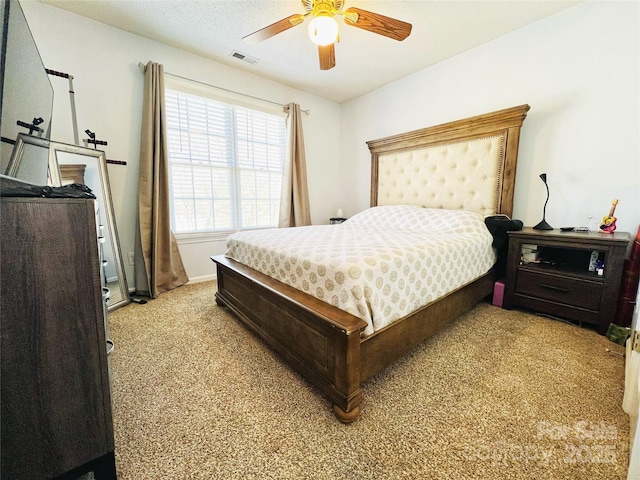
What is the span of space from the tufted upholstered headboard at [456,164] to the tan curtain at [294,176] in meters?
1.03

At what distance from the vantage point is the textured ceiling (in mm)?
2104

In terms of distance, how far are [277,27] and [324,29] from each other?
0.38m

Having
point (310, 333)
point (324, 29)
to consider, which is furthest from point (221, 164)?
point (310, 333)

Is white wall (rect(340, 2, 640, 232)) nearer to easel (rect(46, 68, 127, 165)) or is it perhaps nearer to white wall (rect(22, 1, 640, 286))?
white wall (rect(22, 1, 640, 286))

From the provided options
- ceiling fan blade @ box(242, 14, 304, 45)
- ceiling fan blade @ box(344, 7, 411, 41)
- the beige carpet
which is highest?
ceiling fan blade @ box(242, 14, 304, 45)

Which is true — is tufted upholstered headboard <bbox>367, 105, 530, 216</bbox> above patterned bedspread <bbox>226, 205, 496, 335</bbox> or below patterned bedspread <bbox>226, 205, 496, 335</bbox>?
above

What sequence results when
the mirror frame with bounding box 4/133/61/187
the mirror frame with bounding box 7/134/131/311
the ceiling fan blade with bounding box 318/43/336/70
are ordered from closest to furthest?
the mirror frame with bounding box 4/133/61/187 < the ceiling fan blade with bounding box 318/43/336/70 < the mirror frame with bounding box 7/134/131/311

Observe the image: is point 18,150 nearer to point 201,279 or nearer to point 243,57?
point 201,279

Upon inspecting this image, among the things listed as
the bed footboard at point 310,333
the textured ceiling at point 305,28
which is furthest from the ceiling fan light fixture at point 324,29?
the bed footboard at point 310,333

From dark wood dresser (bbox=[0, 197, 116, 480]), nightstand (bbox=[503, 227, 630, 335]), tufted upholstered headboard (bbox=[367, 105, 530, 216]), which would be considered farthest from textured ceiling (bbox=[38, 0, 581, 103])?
dark wood dresser (bbox=[0, 197, 116, 480])

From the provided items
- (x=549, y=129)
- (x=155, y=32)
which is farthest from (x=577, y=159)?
(x=155, y=32)

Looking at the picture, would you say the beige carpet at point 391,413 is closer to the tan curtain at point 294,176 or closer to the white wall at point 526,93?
the white wall at point 526,93

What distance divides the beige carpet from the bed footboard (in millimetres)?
104

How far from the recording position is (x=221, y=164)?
3.22 meters
